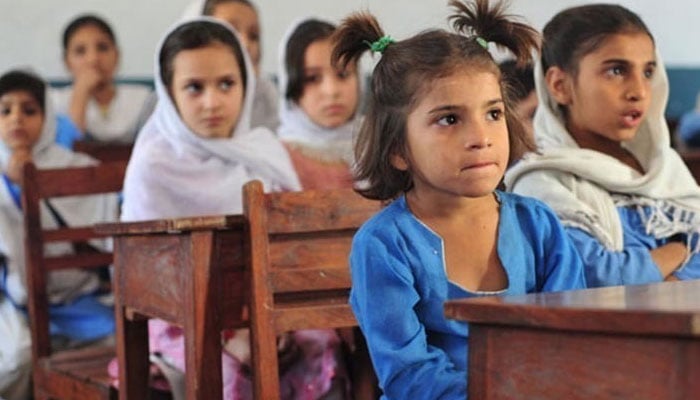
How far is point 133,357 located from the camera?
9.11 feet

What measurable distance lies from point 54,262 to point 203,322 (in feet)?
3.89

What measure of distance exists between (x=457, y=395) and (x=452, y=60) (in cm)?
49

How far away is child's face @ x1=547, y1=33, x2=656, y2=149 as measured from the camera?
2596 mm

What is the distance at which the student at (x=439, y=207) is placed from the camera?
1.90m

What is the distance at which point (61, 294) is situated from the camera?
3.98m

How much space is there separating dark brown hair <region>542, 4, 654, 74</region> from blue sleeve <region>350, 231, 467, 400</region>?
0.86m

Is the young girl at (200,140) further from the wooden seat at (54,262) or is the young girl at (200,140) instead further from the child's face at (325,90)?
the child's face at (325,90)

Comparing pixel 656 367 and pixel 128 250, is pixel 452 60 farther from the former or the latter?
pixel 128 250

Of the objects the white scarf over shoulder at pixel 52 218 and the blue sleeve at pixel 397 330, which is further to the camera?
the white scarf over shoulder at pixel 52 218

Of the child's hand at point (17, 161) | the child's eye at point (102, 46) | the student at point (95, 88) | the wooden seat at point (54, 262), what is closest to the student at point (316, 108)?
the wooden seat at point (54, 262)

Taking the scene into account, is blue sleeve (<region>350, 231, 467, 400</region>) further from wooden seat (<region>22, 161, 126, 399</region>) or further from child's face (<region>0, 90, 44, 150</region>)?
child's face (<region>0, 90, 44, 150</region>)

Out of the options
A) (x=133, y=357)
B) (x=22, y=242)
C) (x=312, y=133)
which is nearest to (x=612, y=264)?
(x=133, y=357)

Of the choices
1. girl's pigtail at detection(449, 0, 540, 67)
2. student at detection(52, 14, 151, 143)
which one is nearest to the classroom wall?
student at detection(52, 14, 151, 143)

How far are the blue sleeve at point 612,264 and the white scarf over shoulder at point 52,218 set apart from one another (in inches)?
74.7
